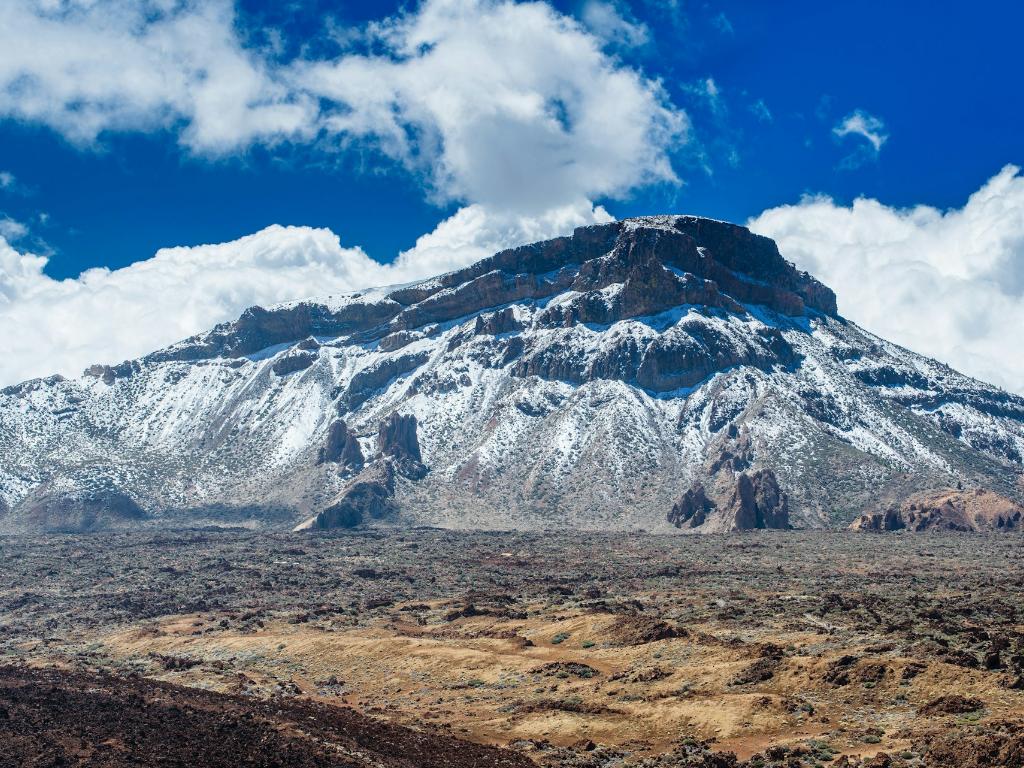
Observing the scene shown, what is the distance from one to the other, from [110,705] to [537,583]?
50.0 meters

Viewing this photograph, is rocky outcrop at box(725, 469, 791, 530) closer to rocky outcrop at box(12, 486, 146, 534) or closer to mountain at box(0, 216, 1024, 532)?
mountain at box(0, 216, 1024, 532)

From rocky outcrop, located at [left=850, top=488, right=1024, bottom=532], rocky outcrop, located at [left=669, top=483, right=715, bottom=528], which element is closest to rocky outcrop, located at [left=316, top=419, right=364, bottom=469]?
rocky outcrop, located at [left=669, top=483, right=715, bottom=528]

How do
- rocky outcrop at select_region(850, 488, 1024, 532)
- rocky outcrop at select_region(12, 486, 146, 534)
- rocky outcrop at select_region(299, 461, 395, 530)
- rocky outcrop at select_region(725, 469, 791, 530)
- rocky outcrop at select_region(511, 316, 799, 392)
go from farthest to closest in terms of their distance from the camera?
rocky outcrop at select_region(511, 316, 799, 392) → rocky outcrop at select_region(12, 486, 146, 534) → rocky outcrop at select_region(299, 461, 395, 530) → rocky outcrop at select_region(725, 469, 791, 530) → rocky outcrop at select_region(850, 488, 1024, 532)

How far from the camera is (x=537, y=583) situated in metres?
89.9

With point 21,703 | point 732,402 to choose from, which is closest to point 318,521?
point 732,402

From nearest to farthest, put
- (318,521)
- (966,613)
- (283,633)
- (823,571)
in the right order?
(966,613) → (283,633) → (823,571) → (318,521)

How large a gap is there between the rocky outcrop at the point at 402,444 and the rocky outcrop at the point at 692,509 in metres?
49.9

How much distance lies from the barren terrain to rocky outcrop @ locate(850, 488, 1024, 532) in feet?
73.2

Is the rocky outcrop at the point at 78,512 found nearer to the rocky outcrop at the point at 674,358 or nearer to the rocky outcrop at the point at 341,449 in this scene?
the rocky outcrop at the point at 341,449

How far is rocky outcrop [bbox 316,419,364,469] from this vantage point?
190375 millimetres

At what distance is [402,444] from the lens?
612 ft

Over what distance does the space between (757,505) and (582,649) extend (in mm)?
96129

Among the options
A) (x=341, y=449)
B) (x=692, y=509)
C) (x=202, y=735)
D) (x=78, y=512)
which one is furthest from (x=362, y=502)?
(x=202, y=735)

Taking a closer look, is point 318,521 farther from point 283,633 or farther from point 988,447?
point 988,447
